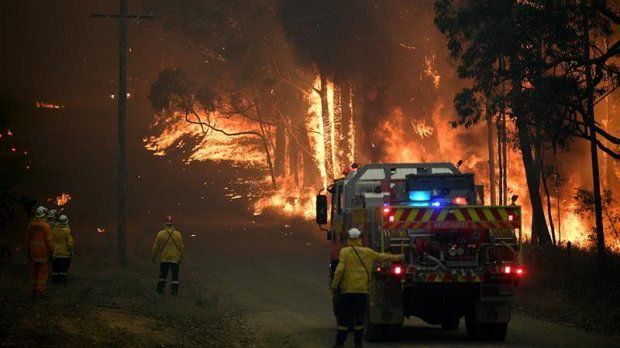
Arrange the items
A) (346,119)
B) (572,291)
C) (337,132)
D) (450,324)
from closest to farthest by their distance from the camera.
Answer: (450,324) < (572,291) < (346,119) < (337,132)

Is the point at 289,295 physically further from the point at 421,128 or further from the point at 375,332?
the point at 421,128

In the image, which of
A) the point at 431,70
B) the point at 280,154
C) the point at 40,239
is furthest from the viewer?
the point at 280,154

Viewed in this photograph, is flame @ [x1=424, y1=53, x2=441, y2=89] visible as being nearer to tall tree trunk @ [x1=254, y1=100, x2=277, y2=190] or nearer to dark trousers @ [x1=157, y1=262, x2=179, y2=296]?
tall tree trunk @ [x1=254, y1=100, x2=277, y2=190]

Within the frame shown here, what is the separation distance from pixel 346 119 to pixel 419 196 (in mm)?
47029

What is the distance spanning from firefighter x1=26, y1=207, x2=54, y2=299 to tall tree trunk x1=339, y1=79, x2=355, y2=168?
4339 centimetres

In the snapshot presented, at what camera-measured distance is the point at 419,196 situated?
1609cm

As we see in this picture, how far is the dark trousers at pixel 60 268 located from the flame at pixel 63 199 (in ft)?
184

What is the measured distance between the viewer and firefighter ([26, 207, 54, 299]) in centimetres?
1898

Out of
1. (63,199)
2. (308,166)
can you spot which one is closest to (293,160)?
(308,166)

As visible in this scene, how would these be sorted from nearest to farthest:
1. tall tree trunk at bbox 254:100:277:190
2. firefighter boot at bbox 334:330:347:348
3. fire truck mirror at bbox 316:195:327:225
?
firefighter boot at bbox 334:330:347:348
fire truck mirror at bbox 316:195:327:225
tall tree trunk at bbox 254:100:277:190

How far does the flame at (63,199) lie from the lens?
79637 mm

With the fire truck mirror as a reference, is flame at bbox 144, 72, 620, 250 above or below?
above

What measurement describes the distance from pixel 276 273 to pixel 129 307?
12.7 metres

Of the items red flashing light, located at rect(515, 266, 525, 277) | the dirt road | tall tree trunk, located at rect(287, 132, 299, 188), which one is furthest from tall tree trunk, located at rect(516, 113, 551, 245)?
tall tree trunk, located at rect(287, 132, 299, 188)
